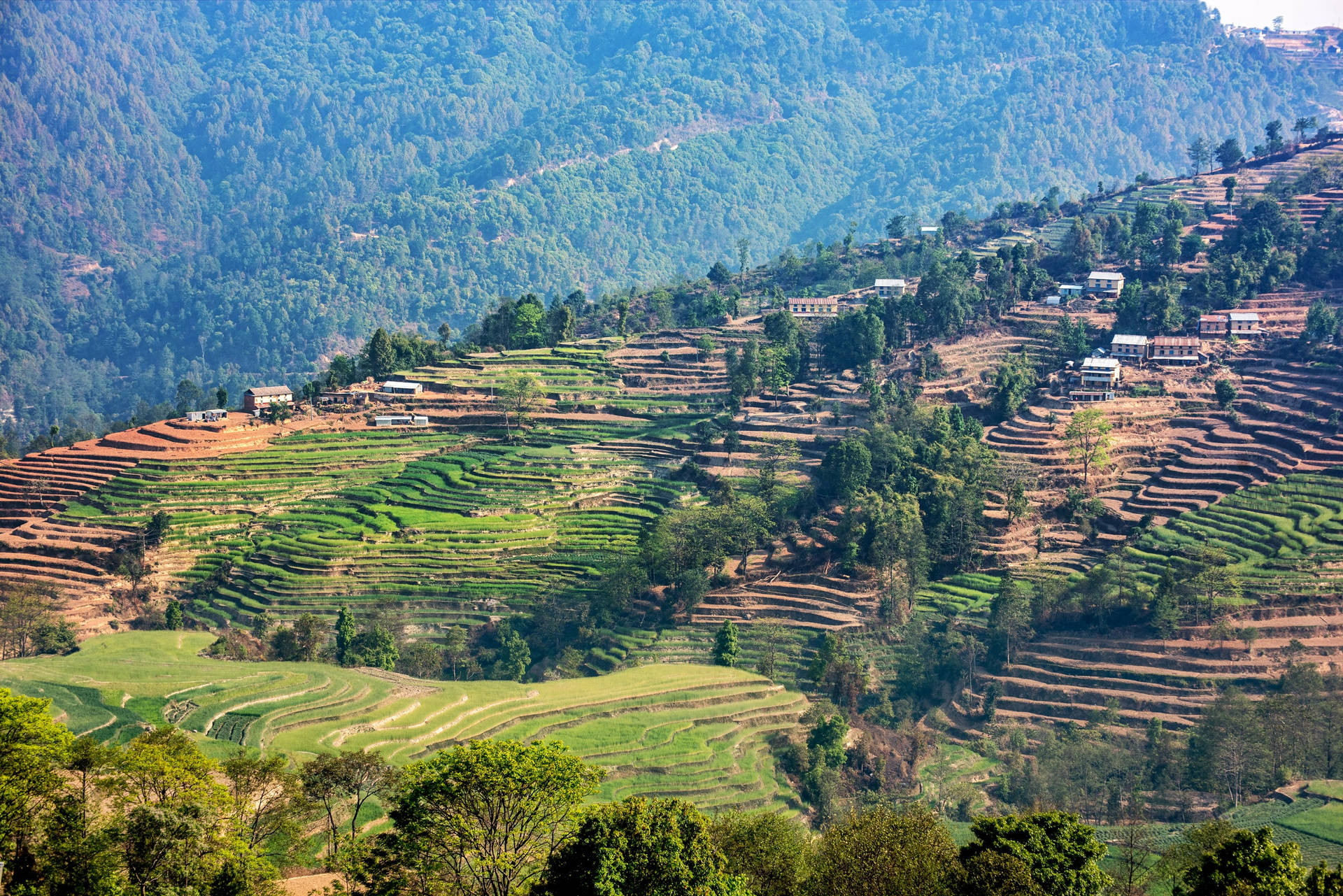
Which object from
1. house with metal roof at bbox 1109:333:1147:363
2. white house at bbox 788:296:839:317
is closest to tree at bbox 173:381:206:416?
white house at bbox 788:296:839:317

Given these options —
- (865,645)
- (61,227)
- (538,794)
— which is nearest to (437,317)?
(61,227)

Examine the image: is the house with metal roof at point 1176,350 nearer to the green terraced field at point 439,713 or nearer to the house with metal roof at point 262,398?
the green terraced field at point 439,713

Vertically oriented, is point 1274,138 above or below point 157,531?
above

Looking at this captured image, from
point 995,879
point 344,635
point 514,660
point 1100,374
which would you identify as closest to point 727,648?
point 514,660

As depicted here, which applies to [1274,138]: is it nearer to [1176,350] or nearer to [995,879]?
[1176,350]

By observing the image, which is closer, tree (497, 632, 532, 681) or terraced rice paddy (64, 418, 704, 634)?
tree (497, 632, 532, 681)

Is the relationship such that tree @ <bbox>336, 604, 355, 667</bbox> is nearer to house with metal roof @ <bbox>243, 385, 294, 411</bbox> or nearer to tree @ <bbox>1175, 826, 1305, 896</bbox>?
house with metal roof @ <bbox>243, 385, 294, 411</bbox>

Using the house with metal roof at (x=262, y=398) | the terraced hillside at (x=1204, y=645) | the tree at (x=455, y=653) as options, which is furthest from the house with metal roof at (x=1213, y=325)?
the house with metal roof at (x=262, y=398)
